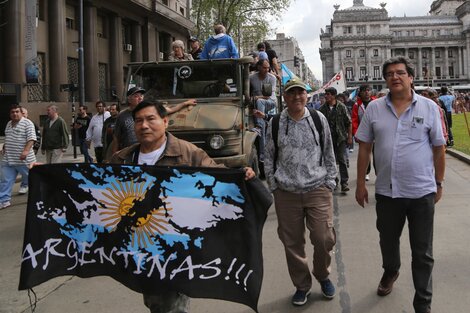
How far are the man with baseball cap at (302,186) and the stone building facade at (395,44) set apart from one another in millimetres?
126678

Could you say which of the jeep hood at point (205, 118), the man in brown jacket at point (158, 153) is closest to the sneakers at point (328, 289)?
the man in brown jacket at point (158, 153)

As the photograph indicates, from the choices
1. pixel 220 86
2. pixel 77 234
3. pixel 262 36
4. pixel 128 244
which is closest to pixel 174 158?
pixel 128 244

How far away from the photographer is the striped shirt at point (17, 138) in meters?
9.01

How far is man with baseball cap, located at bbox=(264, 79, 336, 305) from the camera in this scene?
409 cm

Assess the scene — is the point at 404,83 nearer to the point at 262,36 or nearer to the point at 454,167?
the point at 454,167

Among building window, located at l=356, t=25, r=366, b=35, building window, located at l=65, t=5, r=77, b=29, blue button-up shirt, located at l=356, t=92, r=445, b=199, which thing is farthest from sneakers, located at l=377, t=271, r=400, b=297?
building window, located at l=356, t=25, r=366, b=35

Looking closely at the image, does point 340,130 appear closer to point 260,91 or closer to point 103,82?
point 260,91

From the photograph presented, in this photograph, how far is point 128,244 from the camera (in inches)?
125

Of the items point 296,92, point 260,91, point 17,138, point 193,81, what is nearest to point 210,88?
point 193,81

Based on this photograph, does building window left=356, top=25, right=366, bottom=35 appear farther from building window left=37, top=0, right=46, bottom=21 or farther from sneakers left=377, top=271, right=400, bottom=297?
sneakers left=377, top=271, right=400, bottom=297

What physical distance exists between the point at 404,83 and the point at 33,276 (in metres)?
3.15

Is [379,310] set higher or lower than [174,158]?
lower

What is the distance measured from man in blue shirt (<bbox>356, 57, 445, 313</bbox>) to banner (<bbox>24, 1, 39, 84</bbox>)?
2306 cm

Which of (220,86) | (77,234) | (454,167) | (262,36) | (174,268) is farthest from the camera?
(262,36)
